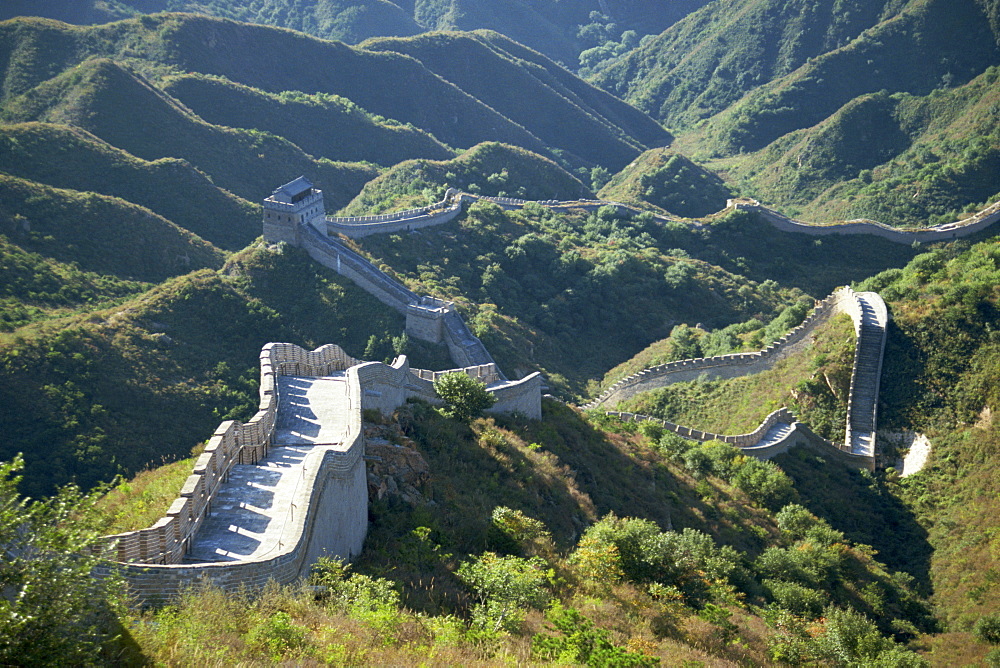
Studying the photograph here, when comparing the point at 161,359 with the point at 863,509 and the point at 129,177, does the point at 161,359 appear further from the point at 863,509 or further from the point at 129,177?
the point at 863,509

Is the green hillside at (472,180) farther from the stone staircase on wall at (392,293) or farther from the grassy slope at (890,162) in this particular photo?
the grassy slope at (890,162)

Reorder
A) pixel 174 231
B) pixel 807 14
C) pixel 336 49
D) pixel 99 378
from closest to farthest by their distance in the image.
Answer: pixel 99 378 < pixel 174 231 < pixel 336 49 < pixel 807 14

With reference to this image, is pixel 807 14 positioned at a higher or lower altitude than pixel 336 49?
higher

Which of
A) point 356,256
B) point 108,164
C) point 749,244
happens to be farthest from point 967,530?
point 108,164

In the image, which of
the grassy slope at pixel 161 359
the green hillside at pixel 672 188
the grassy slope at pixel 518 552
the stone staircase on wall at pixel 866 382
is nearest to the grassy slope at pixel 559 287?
the grassy slope at pixel 161 359

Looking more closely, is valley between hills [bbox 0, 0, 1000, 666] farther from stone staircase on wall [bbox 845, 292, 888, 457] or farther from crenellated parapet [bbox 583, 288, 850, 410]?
crenellated parapet [bbox 583, 288, 850, 410]

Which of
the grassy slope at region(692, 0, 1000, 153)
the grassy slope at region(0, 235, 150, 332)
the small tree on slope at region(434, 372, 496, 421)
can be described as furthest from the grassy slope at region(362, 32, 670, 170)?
the small tree on slope at region(434, 372, 496, 421)

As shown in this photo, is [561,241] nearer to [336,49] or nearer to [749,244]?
[749,244]
